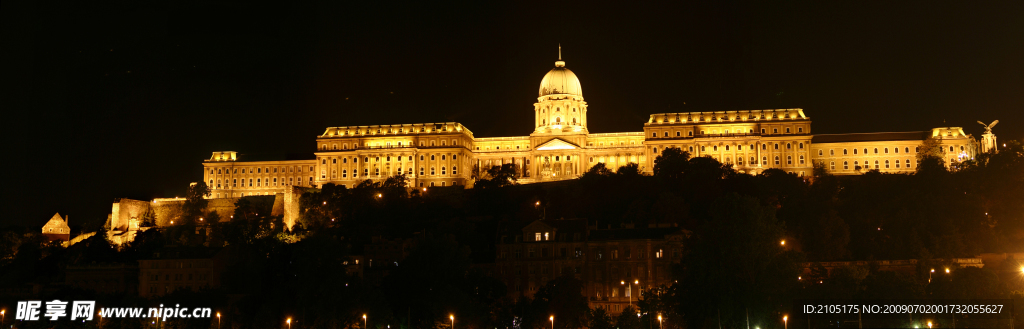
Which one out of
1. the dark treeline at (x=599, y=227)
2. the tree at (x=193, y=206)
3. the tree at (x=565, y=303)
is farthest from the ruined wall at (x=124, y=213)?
the tree at (x=565, y=303)

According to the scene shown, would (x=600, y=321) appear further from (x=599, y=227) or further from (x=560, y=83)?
(x=560, y=83)

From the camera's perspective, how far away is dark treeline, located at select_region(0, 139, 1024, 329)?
6181 cm

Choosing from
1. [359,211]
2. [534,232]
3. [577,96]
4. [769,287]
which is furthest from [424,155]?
[769,287]

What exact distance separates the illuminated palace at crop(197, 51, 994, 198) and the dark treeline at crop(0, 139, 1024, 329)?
9.35 meters

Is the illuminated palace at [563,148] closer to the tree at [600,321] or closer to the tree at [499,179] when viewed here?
the tree at [499,179]

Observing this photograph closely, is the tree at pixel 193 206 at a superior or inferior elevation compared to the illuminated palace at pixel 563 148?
inferior

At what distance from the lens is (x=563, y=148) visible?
131250mm

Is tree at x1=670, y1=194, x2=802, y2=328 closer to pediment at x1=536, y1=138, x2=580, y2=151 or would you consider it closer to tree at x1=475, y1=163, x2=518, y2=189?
tree at x1=475, y1=163, x2=518, y2=189

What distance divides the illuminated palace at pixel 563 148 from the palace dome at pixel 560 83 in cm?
13

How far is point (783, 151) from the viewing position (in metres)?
124

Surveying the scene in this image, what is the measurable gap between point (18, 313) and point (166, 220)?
44013mm

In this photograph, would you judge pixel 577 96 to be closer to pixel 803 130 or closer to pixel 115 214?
pixel 803 130

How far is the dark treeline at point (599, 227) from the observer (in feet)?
203

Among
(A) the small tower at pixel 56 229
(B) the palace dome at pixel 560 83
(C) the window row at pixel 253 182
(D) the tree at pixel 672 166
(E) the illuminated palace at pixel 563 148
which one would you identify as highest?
(B) the palace dome at pixel 560 83
